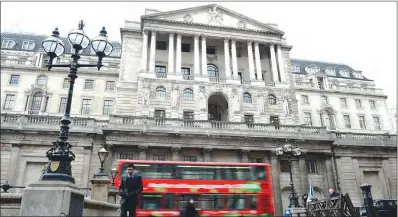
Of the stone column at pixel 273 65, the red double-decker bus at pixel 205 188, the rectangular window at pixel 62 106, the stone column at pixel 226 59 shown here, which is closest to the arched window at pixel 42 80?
the rectangular window at pixel 62 106

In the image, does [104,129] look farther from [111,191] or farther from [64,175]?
[64,175]

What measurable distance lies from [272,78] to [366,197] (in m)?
25.3

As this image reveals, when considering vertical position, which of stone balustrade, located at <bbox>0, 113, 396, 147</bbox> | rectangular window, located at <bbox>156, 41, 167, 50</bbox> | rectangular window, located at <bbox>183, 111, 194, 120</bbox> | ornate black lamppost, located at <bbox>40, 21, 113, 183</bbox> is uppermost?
rectangular window, located at <bbox>156, 41, 167, 50</bbox>

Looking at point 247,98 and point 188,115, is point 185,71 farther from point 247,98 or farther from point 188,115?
point 247,98

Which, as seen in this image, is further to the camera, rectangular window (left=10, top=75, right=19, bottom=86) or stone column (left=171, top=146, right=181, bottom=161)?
rectangular window (left=10, top=75, right=19, bottom=86)

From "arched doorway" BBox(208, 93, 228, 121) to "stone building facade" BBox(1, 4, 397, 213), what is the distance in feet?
0.41

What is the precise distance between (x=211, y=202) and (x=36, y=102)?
1314 inches

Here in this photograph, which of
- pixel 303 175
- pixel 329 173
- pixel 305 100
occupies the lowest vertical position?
pixel 303 175

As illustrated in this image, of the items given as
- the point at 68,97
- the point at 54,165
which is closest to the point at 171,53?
the point at 68,97

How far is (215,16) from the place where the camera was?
3912cm

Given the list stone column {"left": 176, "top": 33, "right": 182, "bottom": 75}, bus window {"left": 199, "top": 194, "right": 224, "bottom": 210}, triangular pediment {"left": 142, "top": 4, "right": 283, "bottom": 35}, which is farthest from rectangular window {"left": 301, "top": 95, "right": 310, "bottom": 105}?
bus window {"left": 199, "top": 194, "right": 224, "bottom": 210}

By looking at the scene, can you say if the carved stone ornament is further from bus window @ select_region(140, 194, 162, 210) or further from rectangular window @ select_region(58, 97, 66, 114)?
bus window @ select_region(140, 194, 162, 210)

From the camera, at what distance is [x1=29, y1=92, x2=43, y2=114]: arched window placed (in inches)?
1620

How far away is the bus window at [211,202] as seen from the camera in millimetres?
18125
